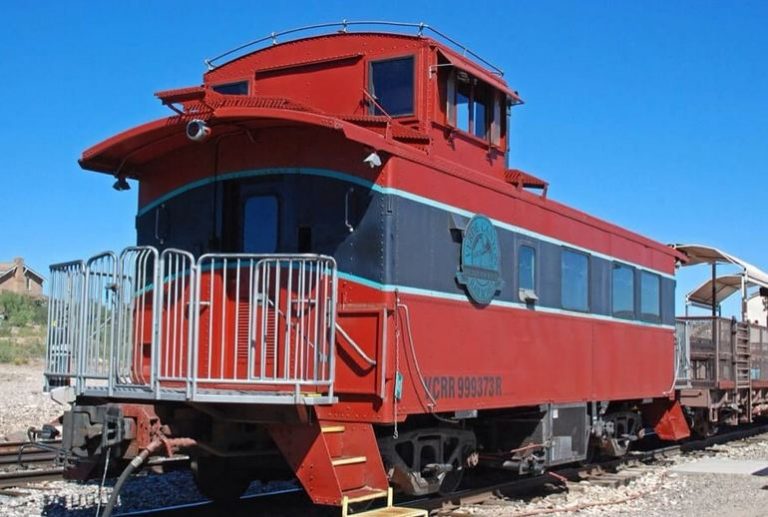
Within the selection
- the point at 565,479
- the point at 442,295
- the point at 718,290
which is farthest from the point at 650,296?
the point at 718,290

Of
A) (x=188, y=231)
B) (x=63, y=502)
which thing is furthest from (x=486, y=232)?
(x=63, y=502)

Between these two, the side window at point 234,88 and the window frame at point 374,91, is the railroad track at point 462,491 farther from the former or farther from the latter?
the side window at point 234,88

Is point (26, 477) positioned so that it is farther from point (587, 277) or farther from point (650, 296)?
point (650, 296)

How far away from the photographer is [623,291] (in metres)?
12.8

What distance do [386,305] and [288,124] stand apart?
5.90ft

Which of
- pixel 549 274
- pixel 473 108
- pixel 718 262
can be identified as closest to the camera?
pixel 473 108

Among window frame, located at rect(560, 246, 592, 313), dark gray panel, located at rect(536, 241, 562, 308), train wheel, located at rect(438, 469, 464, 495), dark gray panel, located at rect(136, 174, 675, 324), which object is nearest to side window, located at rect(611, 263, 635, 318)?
window frame, located at rect(560, 246, 592, 313)

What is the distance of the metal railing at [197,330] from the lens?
6.88 meters

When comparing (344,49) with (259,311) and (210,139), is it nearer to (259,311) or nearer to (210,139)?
(210,139)

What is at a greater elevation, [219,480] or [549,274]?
[549,274]

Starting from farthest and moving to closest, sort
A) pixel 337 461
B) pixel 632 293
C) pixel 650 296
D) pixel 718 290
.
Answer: pixel 718 290 < pixel 650 296 < pixel 632 293 < pixel 337 461

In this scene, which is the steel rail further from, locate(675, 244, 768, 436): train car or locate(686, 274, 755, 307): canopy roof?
locate(686, 274, 755, 307): canopy roof

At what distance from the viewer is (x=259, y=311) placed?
302 inches

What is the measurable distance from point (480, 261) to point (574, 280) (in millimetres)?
2623
